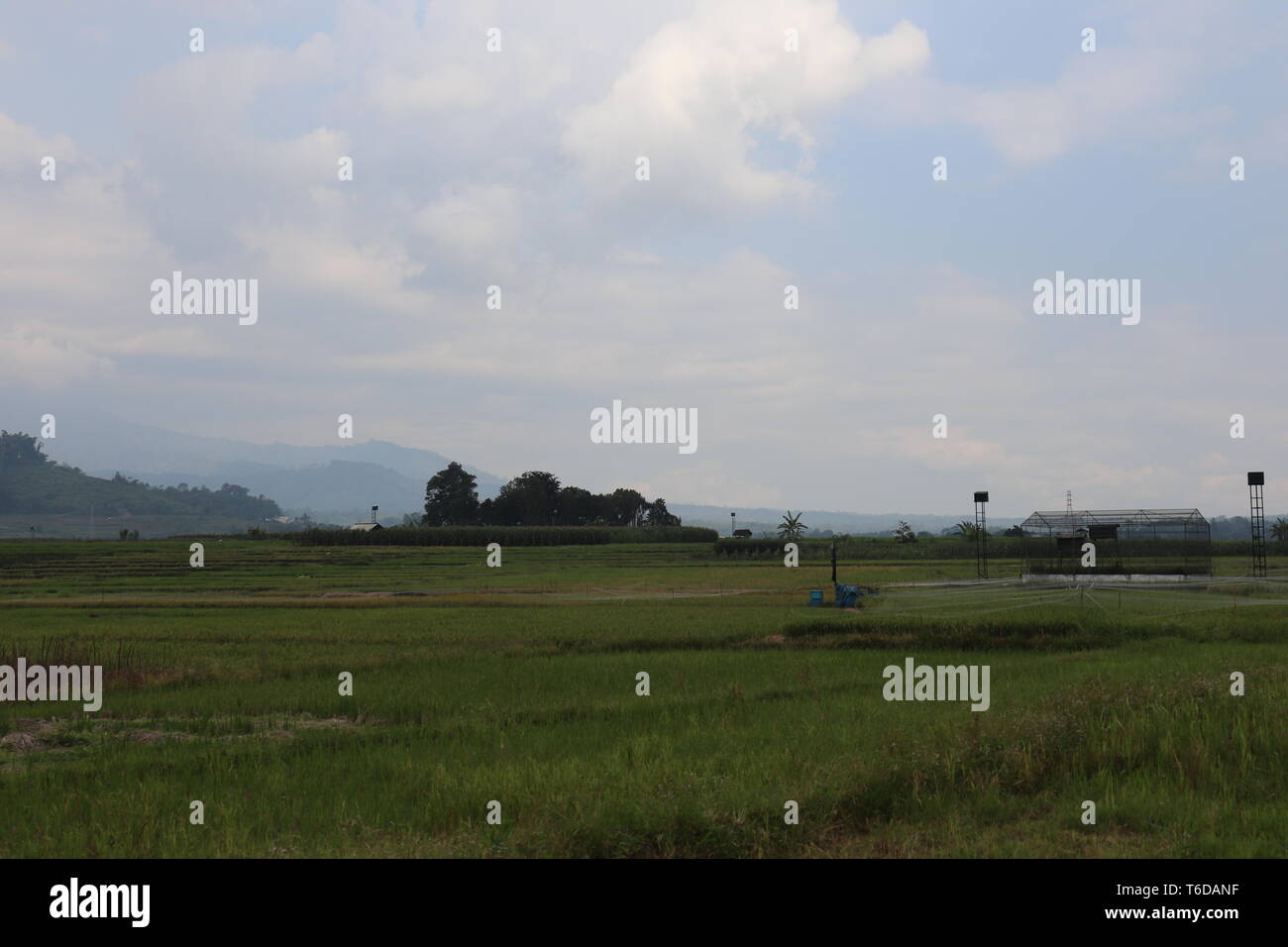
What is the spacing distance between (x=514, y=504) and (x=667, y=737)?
13726 centimetres

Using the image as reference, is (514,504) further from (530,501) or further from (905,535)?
(905,535)

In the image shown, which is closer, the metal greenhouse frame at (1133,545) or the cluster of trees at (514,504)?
the metal greenhouse frame at (1133,545)

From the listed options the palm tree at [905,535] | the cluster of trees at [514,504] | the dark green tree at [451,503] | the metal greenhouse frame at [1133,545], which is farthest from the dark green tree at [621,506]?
the metal greenhouse frame at [1133,545]

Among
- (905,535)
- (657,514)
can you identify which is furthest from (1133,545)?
(657,514)

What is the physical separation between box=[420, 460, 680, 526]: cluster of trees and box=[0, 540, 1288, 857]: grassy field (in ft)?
381

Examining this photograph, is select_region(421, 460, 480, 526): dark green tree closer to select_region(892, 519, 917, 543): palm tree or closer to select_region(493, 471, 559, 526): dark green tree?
select_region(493, 471, 559, 526): dark green tree

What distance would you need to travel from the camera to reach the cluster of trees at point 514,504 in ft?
488

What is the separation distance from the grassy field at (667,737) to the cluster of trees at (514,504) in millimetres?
116263

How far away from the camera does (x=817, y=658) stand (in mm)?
22406

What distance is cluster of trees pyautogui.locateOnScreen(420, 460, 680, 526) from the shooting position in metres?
149

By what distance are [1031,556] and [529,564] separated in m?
44.0

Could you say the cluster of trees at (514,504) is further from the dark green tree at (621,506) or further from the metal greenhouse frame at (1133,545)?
the metal greenhouse frame at (1133,545)
